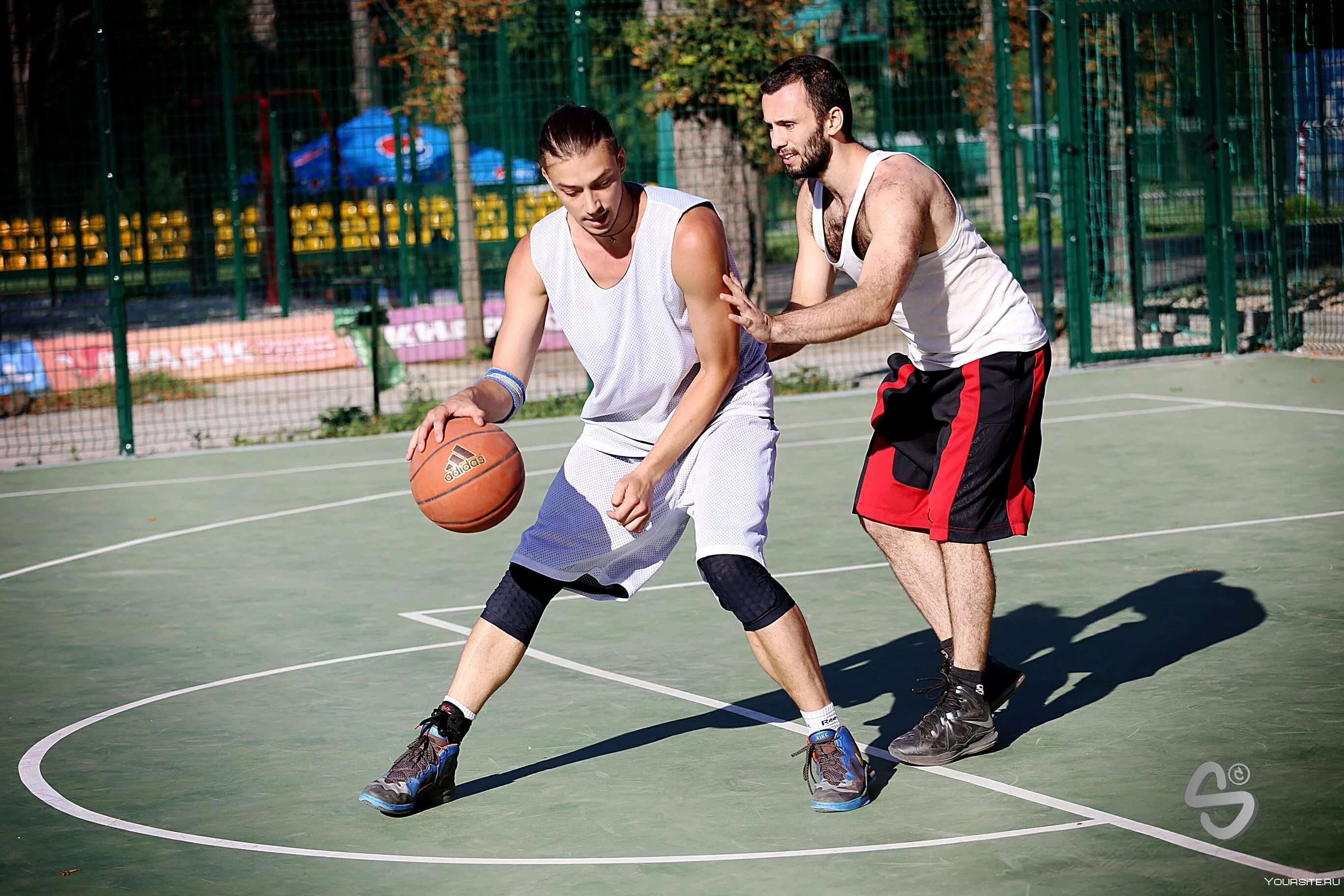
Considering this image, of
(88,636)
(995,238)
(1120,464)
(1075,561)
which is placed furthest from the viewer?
(995,238)

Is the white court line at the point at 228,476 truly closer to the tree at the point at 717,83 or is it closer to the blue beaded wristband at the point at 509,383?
the tree at the point at 717,83

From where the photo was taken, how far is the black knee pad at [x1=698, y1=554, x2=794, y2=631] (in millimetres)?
4109

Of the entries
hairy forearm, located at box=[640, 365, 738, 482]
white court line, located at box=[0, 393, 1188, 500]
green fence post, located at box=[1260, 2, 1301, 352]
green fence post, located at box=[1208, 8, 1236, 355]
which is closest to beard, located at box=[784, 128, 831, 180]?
hairy forearm, located at box=[640, 365, 738, 482]

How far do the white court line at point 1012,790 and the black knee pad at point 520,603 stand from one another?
94 centimetres

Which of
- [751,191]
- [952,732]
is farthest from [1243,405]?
[952,732]

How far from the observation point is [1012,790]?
4.21 m

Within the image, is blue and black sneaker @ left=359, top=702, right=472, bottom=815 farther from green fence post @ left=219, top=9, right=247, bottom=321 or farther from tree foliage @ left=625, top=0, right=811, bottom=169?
green fence post @ left=219, top=9, right=247, bottom=321

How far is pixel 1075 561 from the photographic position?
691cm

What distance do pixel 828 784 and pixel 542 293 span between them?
5.01 feet

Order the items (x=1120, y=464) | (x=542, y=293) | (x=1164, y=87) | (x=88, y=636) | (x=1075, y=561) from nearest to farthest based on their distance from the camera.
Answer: (x=542, y=293)
(x=88, y=636)
(x=1075, y=561)
(x=1120, y=464)
(x=1164, y=87)

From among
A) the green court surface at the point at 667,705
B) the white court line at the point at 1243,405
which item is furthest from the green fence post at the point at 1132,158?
the green court surface at the point at 667,705

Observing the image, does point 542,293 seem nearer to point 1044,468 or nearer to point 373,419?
point 1044,468

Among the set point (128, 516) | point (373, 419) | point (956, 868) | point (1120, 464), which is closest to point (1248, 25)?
point (1120, 464)

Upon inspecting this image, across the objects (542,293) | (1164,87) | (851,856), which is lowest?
(851,856)
